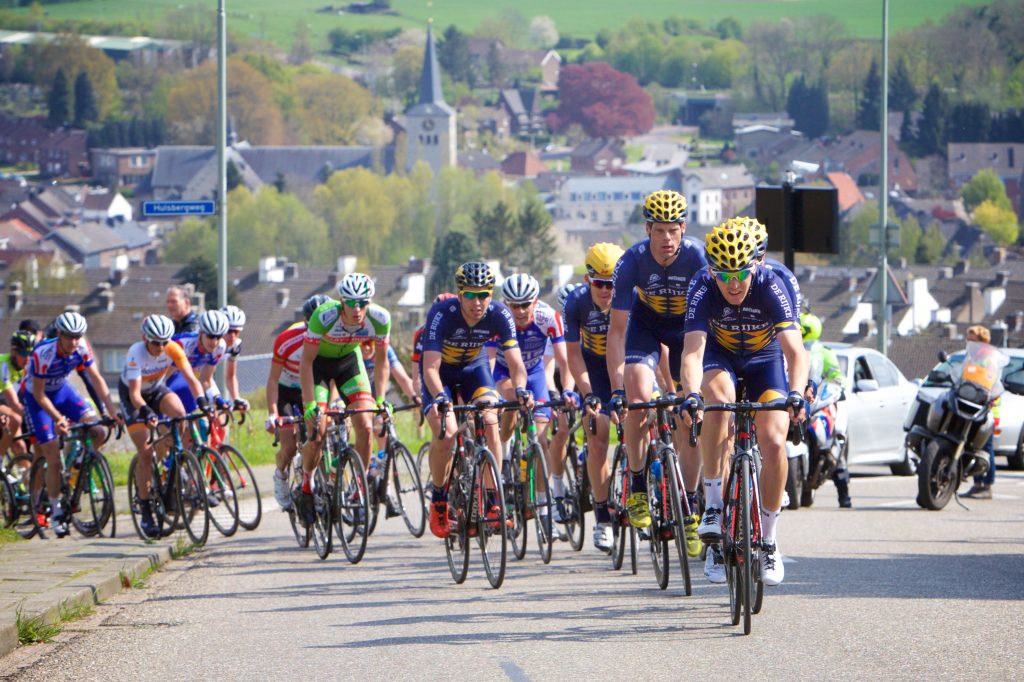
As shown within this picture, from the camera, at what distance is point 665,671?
7.22 metres

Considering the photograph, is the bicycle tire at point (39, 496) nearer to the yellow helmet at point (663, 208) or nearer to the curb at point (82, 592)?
the curb at point (82, 592)

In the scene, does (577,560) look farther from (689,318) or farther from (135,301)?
(135,301)

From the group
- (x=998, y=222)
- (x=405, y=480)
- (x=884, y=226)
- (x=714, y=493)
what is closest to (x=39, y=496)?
(x=405, y=480)

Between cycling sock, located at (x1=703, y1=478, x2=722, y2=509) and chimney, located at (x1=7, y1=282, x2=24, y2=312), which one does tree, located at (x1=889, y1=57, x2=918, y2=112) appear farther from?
cycling sock, located at (x1=703, y1=478, x2=722, y2=509)

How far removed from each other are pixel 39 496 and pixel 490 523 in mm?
5043

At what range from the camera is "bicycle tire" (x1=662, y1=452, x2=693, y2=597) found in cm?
904

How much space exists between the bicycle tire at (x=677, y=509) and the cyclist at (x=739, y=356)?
33 centimetres

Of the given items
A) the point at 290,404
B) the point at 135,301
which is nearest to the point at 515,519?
Answer: the point at 290,404

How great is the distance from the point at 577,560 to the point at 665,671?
161 inches

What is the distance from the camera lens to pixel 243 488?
13.1 m

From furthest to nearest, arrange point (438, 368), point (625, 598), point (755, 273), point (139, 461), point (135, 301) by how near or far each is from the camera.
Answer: point (135, 301), point (139, 461), point (438, 368), point (625, 598), point (755, 273)

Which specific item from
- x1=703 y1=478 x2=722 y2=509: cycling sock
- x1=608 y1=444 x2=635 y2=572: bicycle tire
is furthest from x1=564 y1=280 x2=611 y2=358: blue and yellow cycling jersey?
x1=703 y1=478 x2=722 y2=509: cycling sock

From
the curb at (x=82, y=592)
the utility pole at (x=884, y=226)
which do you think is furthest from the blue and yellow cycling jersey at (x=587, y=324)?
the utility pole at (x=884, y=226)

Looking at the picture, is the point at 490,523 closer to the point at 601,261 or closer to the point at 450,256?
the point at 601,261
